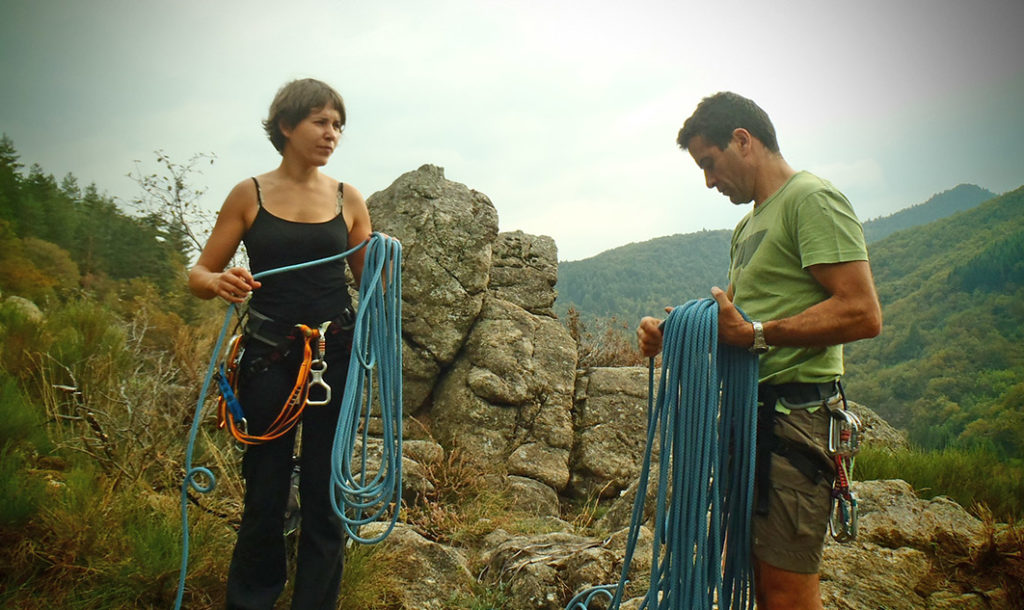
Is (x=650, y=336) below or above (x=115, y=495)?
above

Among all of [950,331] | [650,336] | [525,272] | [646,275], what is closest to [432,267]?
[525,272]

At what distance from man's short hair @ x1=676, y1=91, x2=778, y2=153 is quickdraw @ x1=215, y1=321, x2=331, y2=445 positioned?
5.25ft

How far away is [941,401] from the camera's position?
18188 millimetres

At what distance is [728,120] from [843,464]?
115 centimetres

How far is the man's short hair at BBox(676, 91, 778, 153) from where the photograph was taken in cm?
192

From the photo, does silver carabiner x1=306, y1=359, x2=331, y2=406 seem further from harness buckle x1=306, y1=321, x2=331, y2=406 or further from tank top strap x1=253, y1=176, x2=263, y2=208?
tank top strap x1=253, y1=176, x2=263, y2=208

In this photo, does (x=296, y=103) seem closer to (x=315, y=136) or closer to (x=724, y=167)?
(x=315, y=136)

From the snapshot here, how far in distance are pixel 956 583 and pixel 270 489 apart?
3331 millimetres

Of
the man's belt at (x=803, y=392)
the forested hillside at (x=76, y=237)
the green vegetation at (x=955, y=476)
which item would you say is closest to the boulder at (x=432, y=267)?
the green vegetation at (x=955, y=476)

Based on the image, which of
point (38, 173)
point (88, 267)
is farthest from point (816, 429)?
point (38, 173)

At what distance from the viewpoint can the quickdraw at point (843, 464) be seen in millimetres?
1634

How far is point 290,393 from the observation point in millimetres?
2182

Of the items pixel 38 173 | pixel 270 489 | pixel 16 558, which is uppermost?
pixel 38 173

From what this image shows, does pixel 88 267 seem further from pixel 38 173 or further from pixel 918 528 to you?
pixel 918 528
